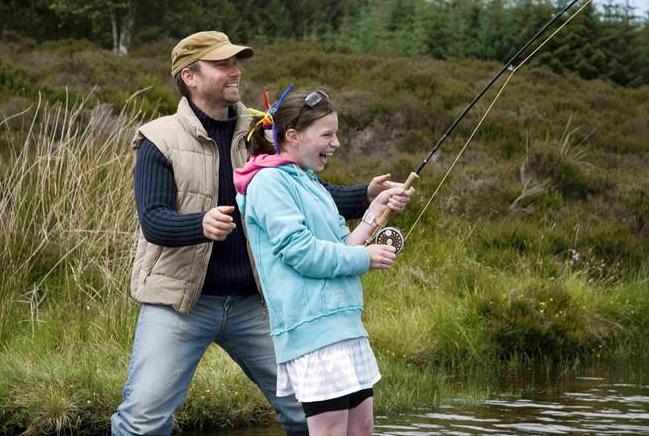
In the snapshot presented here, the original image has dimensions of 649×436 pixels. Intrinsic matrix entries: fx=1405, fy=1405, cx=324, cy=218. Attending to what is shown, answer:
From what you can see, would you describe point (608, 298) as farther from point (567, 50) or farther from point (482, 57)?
point (482, 57)

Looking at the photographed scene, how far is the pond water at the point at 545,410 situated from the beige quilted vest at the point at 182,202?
7.11ft

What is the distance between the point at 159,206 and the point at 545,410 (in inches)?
141

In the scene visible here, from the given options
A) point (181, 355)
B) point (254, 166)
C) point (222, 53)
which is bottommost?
point (181, 355)

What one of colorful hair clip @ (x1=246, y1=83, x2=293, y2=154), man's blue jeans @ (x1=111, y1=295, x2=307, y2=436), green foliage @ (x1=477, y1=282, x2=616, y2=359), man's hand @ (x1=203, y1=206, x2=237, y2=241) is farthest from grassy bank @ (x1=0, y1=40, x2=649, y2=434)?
colorful hair clip @ (x1=246, y1=83, x2=293, y2=154)

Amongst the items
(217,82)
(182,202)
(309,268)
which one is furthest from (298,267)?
(217,82)

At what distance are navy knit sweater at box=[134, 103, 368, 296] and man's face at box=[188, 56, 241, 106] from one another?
0.07 meters

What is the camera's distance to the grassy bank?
7023mm

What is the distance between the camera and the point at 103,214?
8430 mm

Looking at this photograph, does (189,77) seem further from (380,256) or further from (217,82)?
(380,256)

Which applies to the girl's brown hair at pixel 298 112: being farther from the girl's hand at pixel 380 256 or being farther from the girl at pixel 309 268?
the girl's hand at pixel 380 256

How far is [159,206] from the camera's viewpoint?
468cm

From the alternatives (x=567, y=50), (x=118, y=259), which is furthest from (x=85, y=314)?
(x=567, y=50)

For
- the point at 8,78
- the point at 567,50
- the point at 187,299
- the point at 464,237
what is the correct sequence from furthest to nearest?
1. the point at 567,50
2. the point at 8,78
3. the point at 464,237
4. the point at 187,299

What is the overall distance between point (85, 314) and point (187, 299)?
3524 mm
